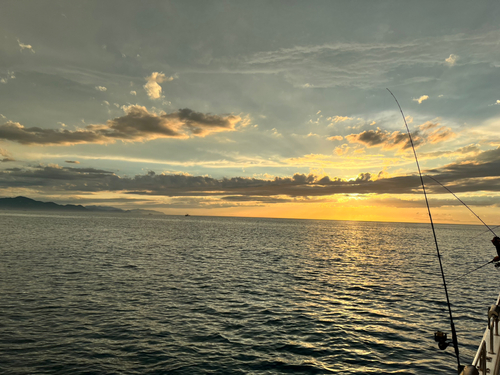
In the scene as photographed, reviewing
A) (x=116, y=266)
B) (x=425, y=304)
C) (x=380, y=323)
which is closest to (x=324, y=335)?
(x=380, y=323)

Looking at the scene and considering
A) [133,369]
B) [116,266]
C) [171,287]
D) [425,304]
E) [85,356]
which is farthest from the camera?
[116,266]

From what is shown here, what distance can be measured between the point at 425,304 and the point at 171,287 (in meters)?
24.6

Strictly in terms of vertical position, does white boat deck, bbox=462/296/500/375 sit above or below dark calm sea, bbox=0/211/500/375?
above

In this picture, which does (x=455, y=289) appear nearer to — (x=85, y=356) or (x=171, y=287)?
(x=171, y=287)

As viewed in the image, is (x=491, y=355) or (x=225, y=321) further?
(x=225, y=321)

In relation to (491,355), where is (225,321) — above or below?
below

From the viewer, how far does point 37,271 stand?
115 feet

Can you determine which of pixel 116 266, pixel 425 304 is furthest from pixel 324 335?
pixel 116 266

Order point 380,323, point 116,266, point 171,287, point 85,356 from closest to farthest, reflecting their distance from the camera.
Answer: point 85,356 → point 380,323 → point 171,287 → point 116,266

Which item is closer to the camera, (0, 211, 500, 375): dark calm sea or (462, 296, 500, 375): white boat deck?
(462, 296, 500, 375): white boat deck

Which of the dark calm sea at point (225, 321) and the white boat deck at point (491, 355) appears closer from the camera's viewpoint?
the white boat deck at point (491, 355)

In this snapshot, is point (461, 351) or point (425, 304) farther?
point (425, 304)

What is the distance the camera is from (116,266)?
40719 millimetres

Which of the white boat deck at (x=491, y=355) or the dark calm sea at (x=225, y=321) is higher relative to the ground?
the white boat deck at (x=491, y=355)
